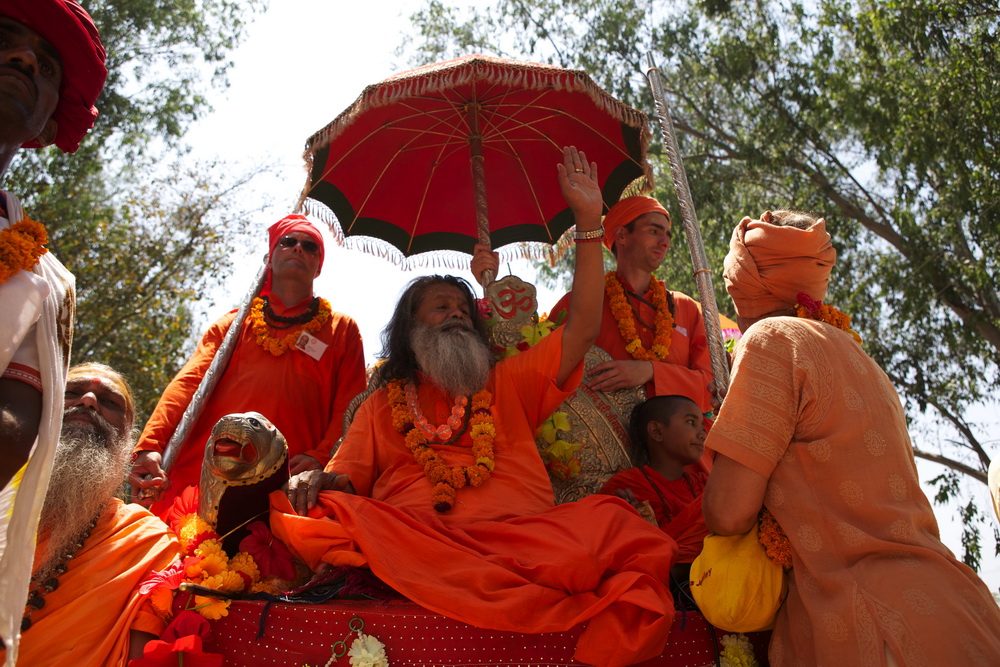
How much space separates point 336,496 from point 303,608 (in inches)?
18.6

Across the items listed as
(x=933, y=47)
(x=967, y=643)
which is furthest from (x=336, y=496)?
(x=933, y=47)

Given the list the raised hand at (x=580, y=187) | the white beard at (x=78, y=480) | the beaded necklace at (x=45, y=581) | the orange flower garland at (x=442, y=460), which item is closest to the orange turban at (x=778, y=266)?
the raised hand at (x=580, y=187)

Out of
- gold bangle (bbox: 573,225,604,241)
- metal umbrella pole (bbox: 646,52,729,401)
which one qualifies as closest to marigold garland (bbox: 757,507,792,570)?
metal umbrella pole (bbox: 646,52,729,401)

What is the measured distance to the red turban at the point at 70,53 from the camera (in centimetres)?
197

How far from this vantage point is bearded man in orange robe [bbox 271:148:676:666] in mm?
2844

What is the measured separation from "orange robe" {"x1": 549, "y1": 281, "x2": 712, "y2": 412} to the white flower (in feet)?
6.96

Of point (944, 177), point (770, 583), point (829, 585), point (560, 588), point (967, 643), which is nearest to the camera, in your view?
point (967, 643)

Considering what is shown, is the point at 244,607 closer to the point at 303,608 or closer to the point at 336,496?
the point at 303,608

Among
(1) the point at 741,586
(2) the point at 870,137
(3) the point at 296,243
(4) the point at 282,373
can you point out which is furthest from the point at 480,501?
(2) the point at 870,137

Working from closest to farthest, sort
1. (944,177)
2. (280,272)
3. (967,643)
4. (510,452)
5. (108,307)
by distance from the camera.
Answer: (967,643) → (510,452) → (280,272) → (944,177) → (108,307)

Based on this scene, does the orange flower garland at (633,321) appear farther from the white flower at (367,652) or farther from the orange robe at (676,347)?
the white flower at (367,652)

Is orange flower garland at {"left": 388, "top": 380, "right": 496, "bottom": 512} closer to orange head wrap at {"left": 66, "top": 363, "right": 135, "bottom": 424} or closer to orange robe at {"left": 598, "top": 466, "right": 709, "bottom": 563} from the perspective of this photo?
orange robe at {"left": 598, "top": 466, "right": 709, "bottom": 563}

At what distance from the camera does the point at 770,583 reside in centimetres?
264

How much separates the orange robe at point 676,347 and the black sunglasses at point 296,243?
1.48 metres
